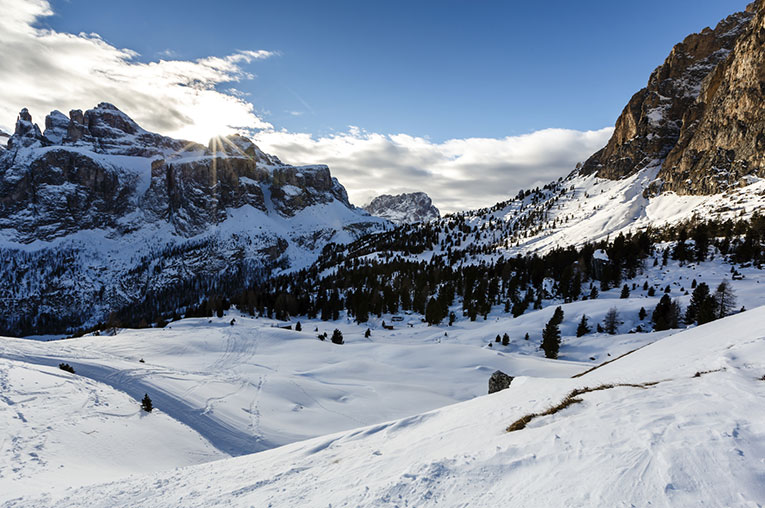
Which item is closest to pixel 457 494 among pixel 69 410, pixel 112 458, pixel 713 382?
pixel 713 382

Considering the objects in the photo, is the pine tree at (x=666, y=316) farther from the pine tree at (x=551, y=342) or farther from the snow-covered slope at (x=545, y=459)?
the snow-covered slope at (x=545, y=459)

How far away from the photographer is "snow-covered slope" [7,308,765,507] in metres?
5.68

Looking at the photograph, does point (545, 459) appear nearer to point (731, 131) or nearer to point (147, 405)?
point (147, 405)

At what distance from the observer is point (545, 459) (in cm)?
702

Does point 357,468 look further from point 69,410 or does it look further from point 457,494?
point 69,410

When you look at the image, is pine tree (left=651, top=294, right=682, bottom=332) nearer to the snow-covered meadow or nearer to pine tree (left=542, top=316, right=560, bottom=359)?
the snow-covered meadow

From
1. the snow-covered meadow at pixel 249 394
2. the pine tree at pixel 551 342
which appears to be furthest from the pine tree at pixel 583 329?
the pine tree at pixel 551 342

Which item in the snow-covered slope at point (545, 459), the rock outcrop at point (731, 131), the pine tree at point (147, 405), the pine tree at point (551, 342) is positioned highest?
the rock outcrop at point (731, 131)

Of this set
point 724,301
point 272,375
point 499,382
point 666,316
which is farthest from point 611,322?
point 272,375

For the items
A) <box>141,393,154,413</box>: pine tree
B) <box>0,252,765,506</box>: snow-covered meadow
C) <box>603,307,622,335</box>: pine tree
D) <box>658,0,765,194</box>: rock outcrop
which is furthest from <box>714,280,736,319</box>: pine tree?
<box>658,0,765,194</box>: rock outcrop

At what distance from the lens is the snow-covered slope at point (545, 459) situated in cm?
568

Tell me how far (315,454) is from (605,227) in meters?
184

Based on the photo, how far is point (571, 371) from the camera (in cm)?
3728

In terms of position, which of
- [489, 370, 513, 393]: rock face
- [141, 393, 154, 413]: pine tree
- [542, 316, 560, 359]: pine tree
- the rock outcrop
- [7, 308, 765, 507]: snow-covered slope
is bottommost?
[542, 316, 560, 359]: pine tree
